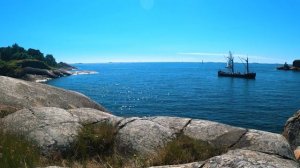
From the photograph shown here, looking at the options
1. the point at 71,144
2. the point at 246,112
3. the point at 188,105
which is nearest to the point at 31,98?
the point at 71,144

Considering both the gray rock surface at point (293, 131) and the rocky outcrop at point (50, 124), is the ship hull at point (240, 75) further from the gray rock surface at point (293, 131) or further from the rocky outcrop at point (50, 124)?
the rocky outcrop at point (50, 124)

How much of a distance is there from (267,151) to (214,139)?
1.29 m

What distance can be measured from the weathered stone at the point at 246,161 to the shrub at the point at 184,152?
0.55m

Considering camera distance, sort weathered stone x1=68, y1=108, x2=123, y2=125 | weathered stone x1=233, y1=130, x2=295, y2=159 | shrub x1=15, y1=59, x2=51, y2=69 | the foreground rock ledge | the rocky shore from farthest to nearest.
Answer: shrub x1=15, y1=59, x2=51, y2=69
weathered stone x1=68, y1=108, x2=123, y2=125
the foreground rock ledge
weathered stone x1=233, y1=130, x2=295, y2=159
the rocky shore

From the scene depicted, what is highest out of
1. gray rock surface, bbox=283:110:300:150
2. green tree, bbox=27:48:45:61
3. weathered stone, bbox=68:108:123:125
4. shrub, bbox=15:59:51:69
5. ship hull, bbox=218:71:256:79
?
green tree, bbox=27:48:45:61

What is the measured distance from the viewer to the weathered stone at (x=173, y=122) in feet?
28.7

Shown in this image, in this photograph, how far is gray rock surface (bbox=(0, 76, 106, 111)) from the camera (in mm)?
12018

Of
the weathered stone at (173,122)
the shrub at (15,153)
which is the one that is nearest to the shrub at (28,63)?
the weathered stone at (173,122)

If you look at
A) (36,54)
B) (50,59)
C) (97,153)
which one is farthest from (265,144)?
(50,59)

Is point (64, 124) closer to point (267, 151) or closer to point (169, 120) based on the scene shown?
point (169, 120)

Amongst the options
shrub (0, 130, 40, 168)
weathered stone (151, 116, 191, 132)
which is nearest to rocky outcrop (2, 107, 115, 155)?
shrub (0, 130, 40, 168)

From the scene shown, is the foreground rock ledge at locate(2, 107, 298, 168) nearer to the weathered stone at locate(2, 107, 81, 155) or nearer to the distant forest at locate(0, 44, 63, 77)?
the weathered stone at locate(2, 107, 81, 155)

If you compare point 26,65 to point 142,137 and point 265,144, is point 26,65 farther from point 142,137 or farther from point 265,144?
point 265,144

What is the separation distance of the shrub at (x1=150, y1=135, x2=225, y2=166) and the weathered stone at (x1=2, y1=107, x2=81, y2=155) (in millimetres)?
2416
